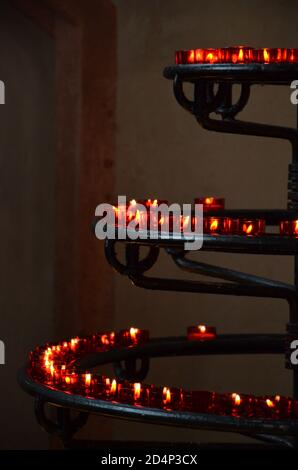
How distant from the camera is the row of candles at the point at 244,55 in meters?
3.44

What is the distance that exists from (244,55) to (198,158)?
4.50 meters

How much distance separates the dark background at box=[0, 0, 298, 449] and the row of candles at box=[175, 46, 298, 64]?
14.0ft

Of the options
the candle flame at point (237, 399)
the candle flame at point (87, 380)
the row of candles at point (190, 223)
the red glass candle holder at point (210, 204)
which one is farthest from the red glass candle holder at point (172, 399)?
the red glass candle holder at point (210, 204)

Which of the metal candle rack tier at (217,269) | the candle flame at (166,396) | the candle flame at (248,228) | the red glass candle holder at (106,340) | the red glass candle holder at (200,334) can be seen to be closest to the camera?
the metal candle rack tier at (217,269)

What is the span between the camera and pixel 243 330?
26.1 feet

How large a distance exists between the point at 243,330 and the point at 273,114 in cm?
159

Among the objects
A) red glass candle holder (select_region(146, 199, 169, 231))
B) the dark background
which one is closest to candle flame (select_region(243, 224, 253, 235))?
red glass candle holder (select_region(146, 199, 169, 231))

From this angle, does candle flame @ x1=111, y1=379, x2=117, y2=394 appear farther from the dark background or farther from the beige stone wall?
the beige stone wall

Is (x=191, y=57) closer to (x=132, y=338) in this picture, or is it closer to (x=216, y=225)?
(x=216, y=225)

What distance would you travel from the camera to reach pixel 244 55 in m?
3.46

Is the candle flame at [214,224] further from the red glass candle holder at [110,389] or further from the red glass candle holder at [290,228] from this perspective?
the red glass candle holder at [110,389]

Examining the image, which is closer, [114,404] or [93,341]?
[114,404]

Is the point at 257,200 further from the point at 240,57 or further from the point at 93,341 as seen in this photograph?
the point at 240,57
